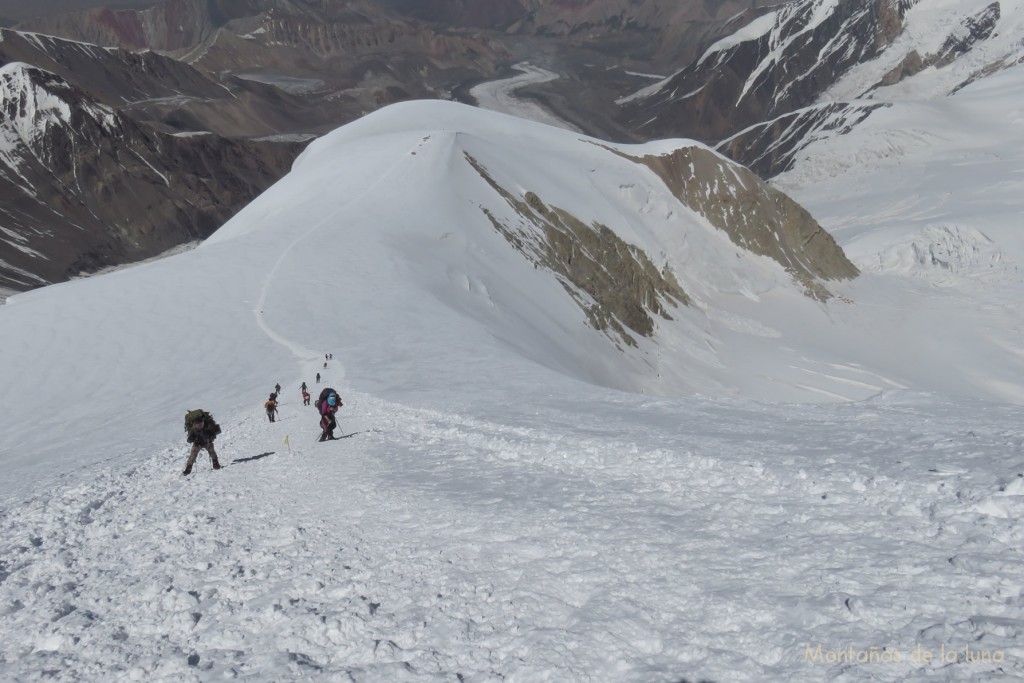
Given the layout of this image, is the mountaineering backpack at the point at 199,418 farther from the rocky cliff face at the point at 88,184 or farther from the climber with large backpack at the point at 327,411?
the rocky cliff face at the point at 88,184

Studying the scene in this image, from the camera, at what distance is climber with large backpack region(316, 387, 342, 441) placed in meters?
13.6

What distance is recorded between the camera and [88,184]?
491 feet

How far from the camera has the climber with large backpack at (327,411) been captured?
536 inches

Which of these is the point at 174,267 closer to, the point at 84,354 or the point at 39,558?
the point at 84,354

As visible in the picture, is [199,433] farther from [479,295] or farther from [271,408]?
[479,295]

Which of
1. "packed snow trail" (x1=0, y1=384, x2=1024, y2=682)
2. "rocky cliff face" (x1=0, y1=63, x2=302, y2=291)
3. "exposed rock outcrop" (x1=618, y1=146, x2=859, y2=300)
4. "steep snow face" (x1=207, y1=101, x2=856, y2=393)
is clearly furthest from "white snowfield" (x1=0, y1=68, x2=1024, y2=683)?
"rocky cliff face" (x1=0, y1=63, x2=302, y2=291)

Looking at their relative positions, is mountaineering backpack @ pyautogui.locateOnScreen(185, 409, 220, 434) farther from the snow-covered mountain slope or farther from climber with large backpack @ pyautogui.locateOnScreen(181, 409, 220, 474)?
the snow-covered mountain slope

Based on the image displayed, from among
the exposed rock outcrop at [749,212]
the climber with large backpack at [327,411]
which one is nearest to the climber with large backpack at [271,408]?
the climber with large backpack at [327,411]

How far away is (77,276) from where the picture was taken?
413 ft

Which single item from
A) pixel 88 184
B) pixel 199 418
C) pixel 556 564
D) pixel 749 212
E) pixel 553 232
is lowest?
pixel 556 564

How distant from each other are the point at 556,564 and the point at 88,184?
16704 cm

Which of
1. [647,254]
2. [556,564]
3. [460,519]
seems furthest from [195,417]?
[647,254]

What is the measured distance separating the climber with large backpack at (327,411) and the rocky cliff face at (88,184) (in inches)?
4984

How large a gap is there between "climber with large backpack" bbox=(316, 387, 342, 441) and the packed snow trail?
2384 millimetres
